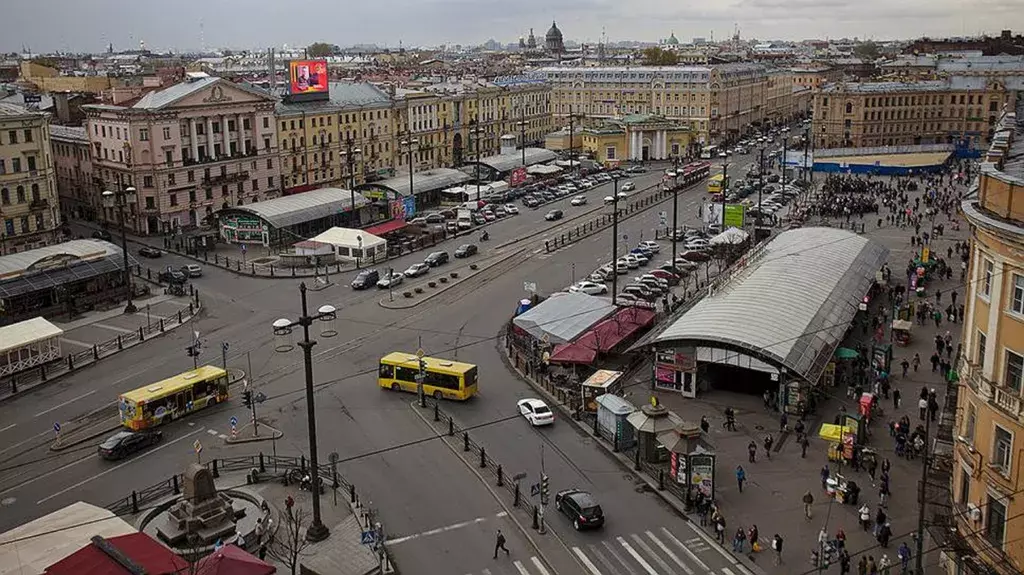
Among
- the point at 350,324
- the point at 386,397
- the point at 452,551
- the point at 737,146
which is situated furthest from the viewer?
the point at 737,146

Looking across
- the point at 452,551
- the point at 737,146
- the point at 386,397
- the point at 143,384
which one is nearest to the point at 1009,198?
the point at 452,551

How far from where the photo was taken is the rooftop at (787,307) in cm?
4038

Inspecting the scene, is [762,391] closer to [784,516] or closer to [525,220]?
[784,516]

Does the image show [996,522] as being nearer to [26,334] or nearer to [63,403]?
[63,403]

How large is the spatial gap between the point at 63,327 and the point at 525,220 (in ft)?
147

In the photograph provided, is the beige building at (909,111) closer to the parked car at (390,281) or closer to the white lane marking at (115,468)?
the parked car at (390,281)

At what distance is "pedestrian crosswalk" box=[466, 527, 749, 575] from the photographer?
28484 millimetres

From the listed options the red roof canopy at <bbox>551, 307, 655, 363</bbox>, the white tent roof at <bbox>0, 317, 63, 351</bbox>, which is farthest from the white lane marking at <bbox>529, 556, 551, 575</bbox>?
the white tent roof at <bbox>0, 317, 63, 351</bbox>

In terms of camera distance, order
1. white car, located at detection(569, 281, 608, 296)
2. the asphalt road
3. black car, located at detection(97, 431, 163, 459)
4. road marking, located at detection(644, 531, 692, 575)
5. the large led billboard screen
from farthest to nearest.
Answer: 1. the large led billboard screen
2. white car, located at detection(569, 281, 608, 296)
3. black car, located at detection(97, 431, 163, 459)
4. the asphalt road
5. road marking, located at detection(644, 531, 692, 575)

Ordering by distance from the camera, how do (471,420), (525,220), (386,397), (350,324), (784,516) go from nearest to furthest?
(784,516) < (471,420) < (386,397) < (350,324) < (525,220)

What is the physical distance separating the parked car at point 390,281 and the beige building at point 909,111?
93502mm

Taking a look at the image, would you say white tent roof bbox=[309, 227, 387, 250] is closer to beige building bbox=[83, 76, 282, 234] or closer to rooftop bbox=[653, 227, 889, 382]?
beige building bbox=[83, 76, 282, 234]

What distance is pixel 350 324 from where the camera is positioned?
178 ft

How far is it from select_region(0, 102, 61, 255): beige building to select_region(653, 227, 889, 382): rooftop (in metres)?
50.8
